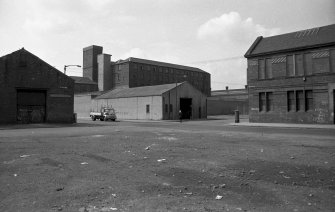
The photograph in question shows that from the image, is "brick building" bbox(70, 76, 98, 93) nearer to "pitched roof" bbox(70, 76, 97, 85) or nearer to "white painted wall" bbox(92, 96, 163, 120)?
"pitched roof" bbox(70, 76, 97, 85)

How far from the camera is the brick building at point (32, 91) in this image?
31219 mm

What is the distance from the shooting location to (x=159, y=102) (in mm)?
47531

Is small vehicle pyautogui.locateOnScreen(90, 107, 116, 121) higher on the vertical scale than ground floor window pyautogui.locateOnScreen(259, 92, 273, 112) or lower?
lower

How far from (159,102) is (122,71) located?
113 ft

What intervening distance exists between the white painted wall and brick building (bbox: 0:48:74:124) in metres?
15.6

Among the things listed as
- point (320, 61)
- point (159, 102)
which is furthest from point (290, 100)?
point (159, 102)

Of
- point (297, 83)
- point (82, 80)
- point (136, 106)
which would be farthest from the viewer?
point (82, 80)

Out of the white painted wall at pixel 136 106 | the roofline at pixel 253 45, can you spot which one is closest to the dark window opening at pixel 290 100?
the roofline at pixel 253 45

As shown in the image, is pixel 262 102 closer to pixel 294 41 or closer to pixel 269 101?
pixel 269 101

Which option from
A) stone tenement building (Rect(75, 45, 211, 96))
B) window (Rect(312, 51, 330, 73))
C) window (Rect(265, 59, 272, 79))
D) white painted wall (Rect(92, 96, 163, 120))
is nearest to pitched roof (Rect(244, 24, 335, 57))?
window (Rect(312, 51, 330, 73))

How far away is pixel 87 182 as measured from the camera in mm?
6793

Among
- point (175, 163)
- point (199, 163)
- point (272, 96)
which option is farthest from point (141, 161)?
point (272, 96)

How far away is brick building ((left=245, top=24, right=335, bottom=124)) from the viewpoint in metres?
29.7

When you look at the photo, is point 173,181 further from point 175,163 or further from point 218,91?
point 218,91
